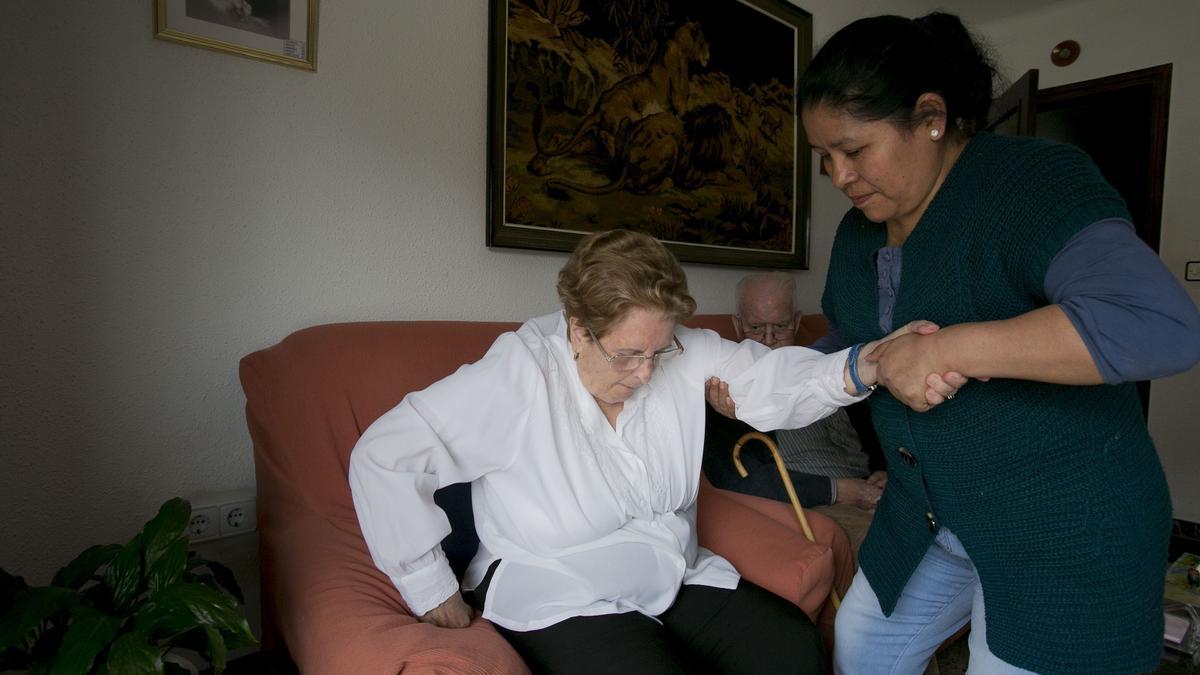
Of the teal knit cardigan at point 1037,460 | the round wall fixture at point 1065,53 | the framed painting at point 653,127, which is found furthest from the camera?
the round wall fixture at point 1065,53

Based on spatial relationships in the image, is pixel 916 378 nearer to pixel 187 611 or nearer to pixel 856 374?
pixel 856 374

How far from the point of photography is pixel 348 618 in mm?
1104

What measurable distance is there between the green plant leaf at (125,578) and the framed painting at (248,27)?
3.81 ft

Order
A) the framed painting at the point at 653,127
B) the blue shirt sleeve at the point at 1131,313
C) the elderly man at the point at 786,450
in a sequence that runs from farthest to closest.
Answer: the framed painting at the point at 653,127 → the elderly man at the point at 786,450 → the blue shirt sleeve at the point at 1131,313

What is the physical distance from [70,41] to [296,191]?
532 mm

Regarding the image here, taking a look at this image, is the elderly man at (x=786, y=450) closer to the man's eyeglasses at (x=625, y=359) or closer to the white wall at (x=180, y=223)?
the man's eyeglasses at (x=625, y=359)

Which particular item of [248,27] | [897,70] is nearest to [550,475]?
[897,70]

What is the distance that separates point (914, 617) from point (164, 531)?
1323 mm

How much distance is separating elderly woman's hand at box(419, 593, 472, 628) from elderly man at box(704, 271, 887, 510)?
965 mm

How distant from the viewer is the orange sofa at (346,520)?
3.57 ft

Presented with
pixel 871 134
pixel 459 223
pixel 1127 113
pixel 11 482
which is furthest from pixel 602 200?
pixel 1127 113

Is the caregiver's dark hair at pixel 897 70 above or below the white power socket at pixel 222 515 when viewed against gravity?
above

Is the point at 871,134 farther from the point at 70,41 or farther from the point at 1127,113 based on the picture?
the point at 1127,113

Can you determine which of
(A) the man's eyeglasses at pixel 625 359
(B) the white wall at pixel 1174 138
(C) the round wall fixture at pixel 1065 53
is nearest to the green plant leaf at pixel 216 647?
(A) the man's eyeglasses at pixel 625 359
